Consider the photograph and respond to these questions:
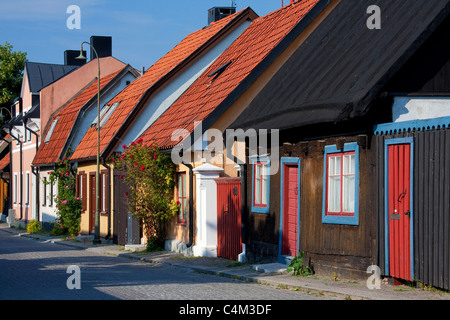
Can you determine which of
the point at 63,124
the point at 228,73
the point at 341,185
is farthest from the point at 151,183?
the point at 63,124

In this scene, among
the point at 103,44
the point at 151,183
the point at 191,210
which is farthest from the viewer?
the point at 103,44

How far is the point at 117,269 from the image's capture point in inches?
699

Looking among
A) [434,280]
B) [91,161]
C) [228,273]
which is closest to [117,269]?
[228,273]

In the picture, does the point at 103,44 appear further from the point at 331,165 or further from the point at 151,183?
the point at 331,165

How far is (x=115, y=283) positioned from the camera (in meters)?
14.2

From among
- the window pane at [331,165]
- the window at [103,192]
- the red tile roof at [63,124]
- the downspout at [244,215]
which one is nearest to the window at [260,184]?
the downspout at [244,215]

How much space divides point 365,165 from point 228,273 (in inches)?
159

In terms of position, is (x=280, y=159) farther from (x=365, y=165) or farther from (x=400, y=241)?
(x=400, y=241)

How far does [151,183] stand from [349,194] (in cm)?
925

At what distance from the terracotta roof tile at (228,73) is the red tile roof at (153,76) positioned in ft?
2.64

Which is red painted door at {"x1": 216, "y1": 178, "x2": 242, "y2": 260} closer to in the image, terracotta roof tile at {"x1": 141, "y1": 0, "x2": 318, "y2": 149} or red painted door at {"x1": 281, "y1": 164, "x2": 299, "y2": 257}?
red painted door at {"x1": 281, "y1": 164, "x2": 299, "y2": 257}

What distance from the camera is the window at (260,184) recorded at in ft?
57.8

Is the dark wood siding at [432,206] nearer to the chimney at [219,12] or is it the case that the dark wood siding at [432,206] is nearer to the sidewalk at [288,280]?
the sidewalk at [288,280]

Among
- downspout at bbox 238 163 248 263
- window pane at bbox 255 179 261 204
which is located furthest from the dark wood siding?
downspout at bbox 238 163 248 263
